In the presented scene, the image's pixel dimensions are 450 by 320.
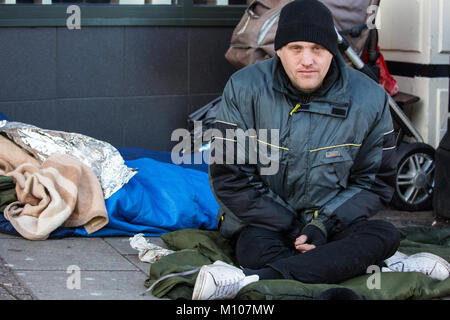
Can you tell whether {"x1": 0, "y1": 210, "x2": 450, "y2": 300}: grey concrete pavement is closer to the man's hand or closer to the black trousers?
the black trousers

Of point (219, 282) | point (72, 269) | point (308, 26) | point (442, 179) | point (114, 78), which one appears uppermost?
point (308, 26)

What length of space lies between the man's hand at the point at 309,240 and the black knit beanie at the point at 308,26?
919 millimetres

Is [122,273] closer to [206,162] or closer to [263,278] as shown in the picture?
[263,278]

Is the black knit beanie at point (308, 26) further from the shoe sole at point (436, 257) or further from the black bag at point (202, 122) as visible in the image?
the black bag at point (202, 122)

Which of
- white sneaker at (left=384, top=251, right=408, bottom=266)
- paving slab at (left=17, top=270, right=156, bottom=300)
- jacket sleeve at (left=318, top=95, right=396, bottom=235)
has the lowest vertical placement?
paving slab at (left=17, top=270, right=156, bottom=300)

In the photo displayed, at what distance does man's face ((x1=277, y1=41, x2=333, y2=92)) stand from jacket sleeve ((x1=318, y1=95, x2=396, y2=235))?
413mm

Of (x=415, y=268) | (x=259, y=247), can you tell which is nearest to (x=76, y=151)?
(x=259, y=247)

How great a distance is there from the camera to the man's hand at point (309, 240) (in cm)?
414

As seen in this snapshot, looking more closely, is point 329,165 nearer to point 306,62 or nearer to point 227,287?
point 306,62

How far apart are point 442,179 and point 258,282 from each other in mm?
2375

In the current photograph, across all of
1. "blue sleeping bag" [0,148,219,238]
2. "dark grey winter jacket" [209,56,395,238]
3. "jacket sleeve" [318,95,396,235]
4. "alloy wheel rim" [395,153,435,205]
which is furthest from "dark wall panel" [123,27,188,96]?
"jacket sleeve" [318,95,396,235]

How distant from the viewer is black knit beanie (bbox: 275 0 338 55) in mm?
4172

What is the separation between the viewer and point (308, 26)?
4176mm
